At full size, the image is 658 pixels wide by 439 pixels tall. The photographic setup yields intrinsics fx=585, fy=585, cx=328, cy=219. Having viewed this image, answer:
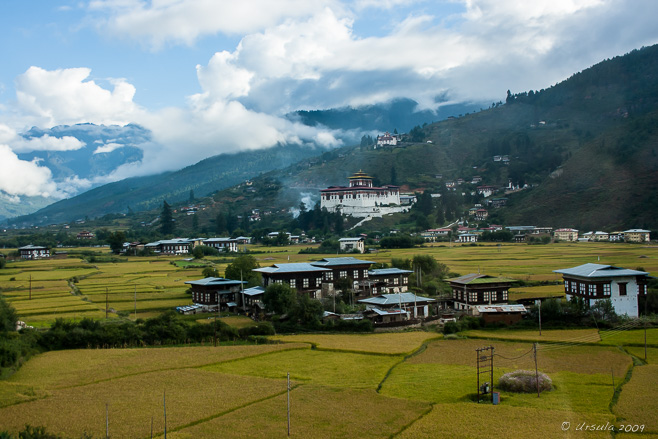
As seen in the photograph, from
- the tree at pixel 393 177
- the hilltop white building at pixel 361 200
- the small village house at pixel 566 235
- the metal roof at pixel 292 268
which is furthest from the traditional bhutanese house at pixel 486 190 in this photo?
the metal roof at pixel 292 268

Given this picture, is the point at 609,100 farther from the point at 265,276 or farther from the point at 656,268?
the point at 265,276

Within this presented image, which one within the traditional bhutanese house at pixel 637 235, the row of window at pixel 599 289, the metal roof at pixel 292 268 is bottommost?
the row of window at pixel 599 289

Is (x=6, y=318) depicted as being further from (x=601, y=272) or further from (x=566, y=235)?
(x=566, y=235)

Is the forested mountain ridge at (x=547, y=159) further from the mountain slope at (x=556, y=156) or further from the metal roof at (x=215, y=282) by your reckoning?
the metal roof at (x=215, y=282)

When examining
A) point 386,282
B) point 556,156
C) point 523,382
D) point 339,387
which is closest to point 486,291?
point 386,282

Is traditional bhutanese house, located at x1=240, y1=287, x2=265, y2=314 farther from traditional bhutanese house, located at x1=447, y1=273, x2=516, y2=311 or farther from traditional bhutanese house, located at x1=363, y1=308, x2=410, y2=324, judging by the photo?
traditional bhutanese house, located at x1=447, y1=273, x2=516, y2=311

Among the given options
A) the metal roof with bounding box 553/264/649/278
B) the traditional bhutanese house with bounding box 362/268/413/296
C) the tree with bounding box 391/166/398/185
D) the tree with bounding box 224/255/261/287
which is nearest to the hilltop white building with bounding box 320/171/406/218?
the tree with bounding box 391/166/398/185
